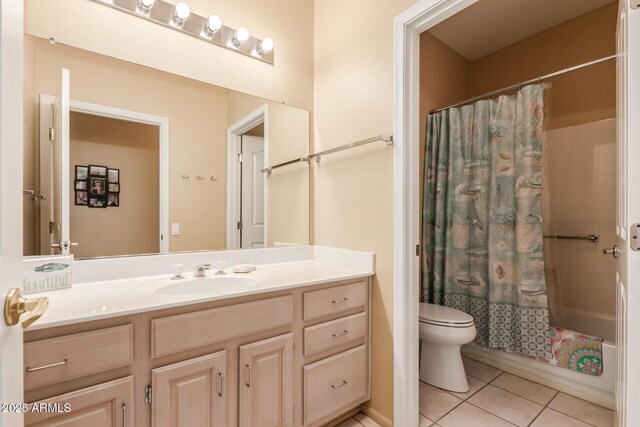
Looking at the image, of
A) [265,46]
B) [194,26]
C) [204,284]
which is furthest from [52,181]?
[265,46]

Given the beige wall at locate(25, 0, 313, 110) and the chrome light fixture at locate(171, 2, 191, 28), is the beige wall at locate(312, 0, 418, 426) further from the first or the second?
the chrome light fixture at locate(171, 2, 191, 28)

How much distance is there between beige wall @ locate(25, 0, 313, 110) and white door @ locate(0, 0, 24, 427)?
102 cm

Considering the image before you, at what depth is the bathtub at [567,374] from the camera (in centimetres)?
177

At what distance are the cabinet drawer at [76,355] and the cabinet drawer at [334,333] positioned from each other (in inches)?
28.5

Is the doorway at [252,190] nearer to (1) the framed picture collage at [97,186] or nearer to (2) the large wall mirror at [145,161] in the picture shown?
(2) the large wall mirror at [145,161]

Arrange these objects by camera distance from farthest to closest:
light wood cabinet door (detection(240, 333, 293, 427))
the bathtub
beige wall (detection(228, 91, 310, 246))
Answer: beige wall (detection(228, 91, 310, 246)) < the bathtub < light wood cabinet door (detection(240, 333, 293, 427))

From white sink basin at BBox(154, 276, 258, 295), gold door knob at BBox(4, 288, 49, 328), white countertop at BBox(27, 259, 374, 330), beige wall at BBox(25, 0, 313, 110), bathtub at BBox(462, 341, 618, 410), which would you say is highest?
beige wall at BBox(25, 0, 313, 110)

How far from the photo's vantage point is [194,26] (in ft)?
5.52

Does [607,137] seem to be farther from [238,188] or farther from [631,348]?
[238,188]

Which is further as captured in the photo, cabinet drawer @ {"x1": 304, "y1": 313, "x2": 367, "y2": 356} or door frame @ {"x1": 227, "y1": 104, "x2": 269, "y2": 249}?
door frame @ {"x1": 227, "y1": 104, "x2": 269, "y2": 249}

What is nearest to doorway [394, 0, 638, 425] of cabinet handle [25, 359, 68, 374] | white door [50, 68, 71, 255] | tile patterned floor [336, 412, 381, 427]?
tile patterned floor [336, 412, 381, 427]

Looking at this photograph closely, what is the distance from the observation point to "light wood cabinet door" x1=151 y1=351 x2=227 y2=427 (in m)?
1.07

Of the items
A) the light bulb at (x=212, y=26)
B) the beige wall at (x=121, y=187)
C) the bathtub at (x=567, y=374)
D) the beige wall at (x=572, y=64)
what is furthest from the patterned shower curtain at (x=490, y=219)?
the beige wall at (x=121, y=187)

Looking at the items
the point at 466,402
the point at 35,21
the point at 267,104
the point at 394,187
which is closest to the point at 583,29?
the point at 394,187
